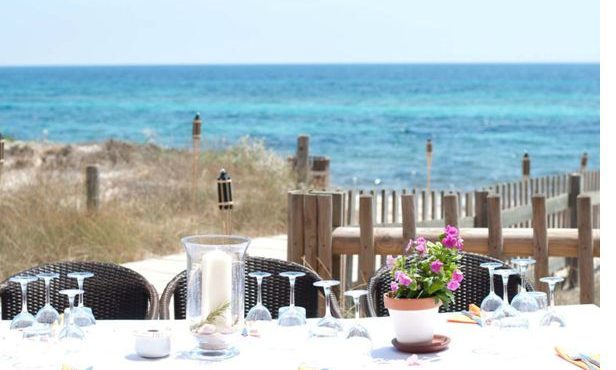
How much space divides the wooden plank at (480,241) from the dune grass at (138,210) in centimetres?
372

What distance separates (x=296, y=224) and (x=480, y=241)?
3.22 feet

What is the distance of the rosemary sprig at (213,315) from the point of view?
3324 mm

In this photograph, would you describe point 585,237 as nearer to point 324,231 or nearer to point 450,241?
point 324,231

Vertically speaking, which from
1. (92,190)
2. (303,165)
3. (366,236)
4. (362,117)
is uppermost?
(362,117)

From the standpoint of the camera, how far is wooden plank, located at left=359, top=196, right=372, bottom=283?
18.9 feet

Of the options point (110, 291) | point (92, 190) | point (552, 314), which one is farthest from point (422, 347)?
point (92, 190)

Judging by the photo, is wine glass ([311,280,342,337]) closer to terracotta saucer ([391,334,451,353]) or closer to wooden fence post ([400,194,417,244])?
terracotta saucer ([391,334,451,353])

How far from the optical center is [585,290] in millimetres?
5969

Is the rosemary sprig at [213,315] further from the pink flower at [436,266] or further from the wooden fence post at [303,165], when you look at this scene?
the wooden fence post at [303,165]

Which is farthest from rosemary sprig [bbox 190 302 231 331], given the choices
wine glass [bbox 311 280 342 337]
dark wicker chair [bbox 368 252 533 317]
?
dark wicker chair [bbox 368 252 533 317]

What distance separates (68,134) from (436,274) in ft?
141

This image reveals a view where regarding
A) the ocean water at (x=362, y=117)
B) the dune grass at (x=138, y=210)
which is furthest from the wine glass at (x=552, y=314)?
the ocean water at (x=362, y=117)

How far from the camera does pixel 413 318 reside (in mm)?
3428
